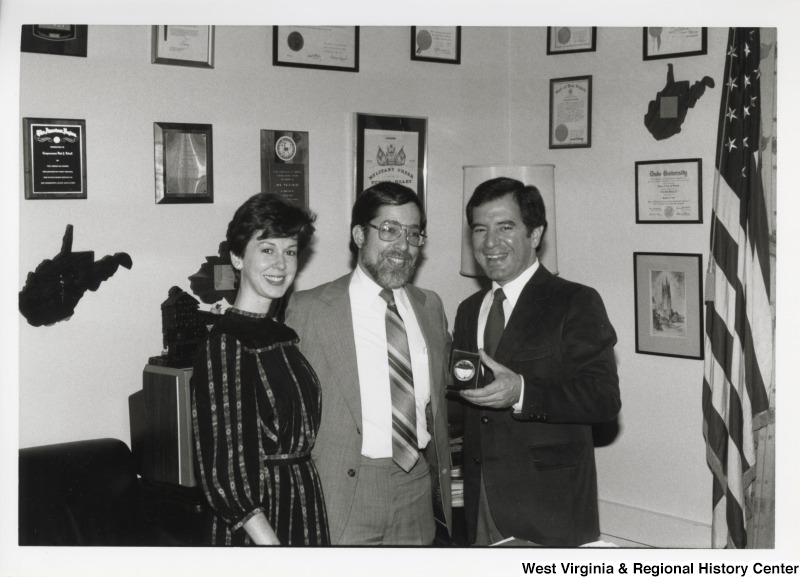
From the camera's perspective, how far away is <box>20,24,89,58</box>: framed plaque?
2.70 meters

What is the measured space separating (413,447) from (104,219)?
52.3 inches

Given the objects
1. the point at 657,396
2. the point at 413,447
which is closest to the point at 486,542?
the point at 413,447

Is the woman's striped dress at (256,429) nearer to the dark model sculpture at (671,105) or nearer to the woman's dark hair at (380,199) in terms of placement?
the woman's dark hair at (380,199)

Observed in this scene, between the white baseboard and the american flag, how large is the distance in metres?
0.29

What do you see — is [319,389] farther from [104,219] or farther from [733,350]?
[733,350]

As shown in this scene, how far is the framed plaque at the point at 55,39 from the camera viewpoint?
2.70 meters

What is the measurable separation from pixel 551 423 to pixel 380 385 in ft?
1.74

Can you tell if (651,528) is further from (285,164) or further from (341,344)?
(285,164)

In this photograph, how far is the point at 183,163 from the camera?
3094mm

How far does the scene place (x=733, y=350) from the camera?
3.03m

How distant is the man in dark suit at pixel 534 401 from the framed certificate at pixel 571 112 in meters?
1.24

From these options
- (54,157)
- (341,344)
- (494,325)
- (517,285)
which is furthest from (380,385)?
(54,157)

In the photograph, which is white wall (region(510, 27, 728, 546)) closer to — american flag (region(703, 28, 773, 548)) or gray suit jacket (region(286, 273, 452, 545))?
american flag (region(703, 28, 773, 548))

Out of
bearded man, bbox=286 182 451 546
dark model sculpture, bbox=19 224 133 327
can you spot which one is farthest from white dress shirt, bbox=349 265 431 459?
dark model sculpture, bbox=19 224 133 327
